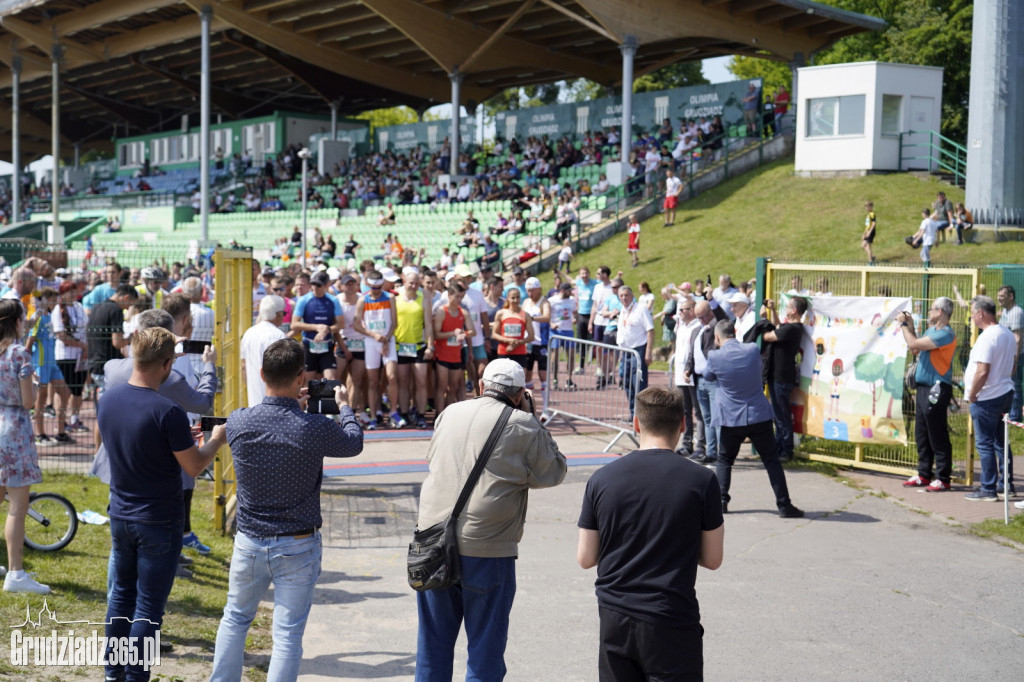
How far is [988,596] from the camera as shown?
23.2 ft

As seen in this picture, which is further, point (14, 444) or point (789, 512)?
point (789, 512)

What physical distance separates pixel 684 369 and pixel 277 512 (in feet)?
24.6

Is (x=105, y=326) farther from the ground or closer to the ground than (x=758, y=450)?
farther from the ground

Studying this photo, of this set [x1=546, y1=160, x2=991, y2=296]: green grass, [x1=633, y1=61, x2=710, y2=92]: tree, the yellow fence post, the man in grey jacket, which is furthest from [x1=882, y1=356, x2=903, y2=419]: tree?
[x1=633, y1=61, x2=710, y2=92]: tree

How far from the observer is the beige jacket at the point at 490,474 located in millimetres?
4590

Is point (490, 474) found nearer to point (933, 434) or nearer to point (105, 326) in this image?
point (933, 434)

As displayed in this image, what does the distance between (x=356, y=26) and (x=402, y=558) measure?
36.0 m

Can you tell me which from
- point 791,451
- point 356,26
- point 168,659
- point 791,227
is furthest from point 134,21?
point 168,659

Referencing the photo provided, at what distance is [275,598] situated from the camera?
456 centimetres

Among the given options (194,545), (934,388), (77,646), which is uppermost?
(934,388)

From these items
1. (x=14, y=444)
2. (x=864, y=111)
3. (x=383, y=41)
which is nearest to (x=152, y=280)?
(x=14, y=444)

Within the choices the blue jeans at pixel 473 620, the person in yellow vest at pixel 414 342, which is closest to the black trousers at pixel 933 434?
the person in yellow vest at pixel 414 342

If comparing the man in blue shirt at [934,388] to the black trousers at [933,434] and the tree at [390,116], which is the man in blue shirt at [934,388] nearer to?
the black trousers at [933,434]

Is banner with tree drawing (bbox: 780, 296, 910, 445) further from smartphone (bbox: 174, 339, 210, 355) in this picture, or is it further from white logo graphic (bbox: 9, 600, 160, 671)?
white logo graphic (bbox: 9, 600, 160, 671)
